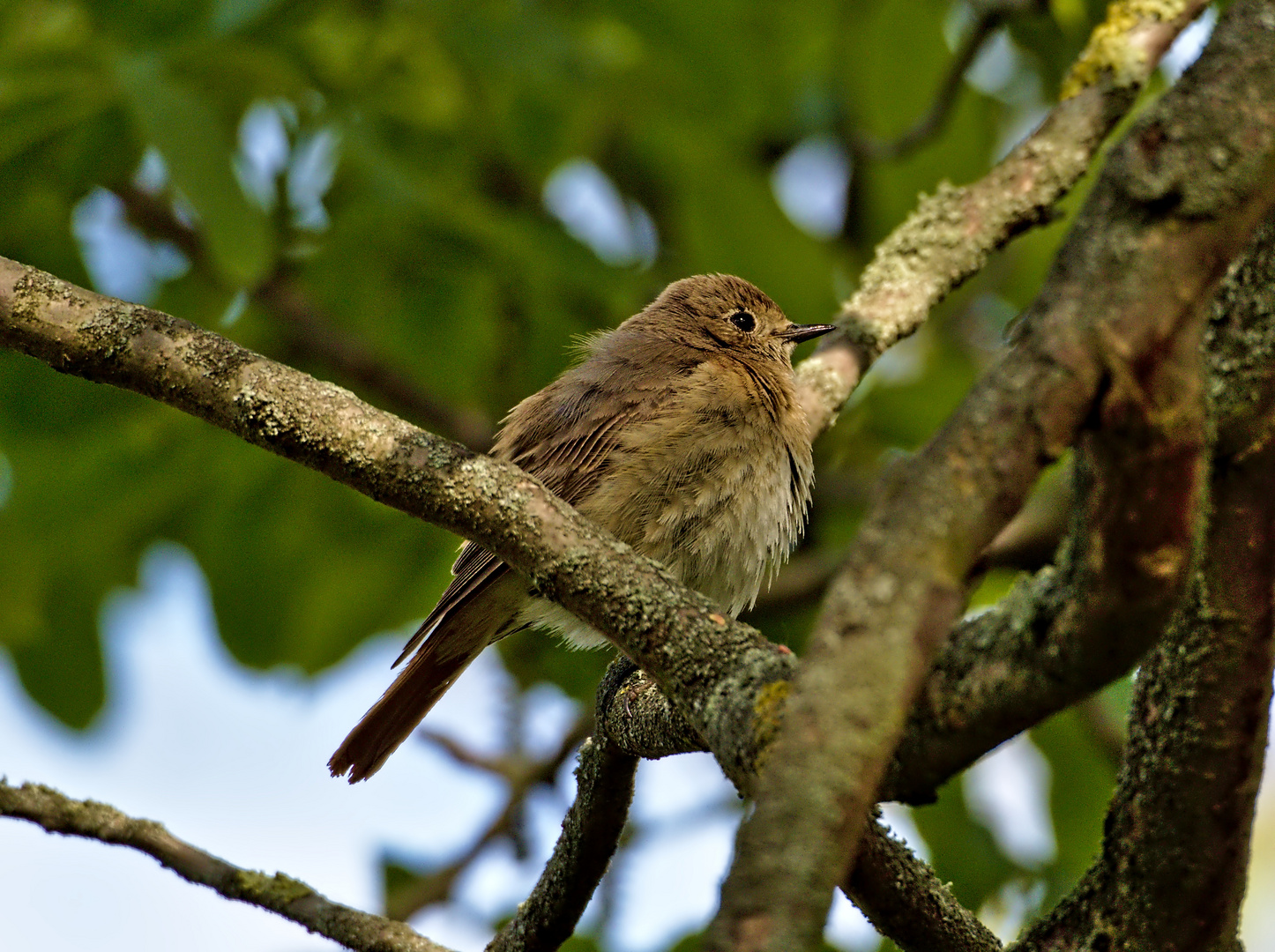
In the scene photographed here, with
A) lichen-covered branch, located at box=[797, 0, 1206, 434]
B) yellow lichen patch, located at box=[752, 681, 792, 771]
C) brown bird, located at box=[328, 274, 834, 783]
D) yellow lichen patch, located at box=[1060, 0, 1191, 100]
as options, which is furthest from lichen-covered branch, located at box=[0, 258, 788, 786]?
yellow lichen patch, located at box=[1060, 0, 1191, 100]

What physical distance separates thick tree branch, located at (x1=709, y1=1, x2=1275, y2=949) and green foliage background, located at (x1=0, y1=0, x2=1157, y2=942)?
289 centimetres

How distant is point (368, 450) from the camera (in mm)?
2629

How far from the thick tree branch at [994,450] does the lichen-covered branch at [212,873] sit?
67.2 inches

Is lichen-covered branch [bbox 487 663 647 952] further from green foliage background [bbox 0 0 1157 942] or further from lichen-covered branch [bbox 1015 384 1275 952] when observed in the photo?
green foliage background [bbox 0 0 1157 942]

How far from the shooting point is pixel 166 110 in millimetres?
3908

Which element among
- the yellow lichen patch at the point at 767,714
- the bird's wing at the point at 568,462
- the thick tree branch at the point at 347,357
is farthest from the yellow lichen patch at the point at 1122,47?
the yellow lichen patch at the point at 767,714

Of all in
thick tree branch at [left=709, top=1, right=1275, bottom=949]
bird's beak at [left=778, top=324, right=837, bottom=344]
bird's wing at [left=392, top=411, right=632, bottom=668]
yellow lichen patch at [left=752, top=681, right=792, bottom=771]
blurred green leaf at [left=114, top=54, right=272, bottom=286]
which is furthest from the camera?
bird's beak at [left=778, top=324, right=837, bottom=344]

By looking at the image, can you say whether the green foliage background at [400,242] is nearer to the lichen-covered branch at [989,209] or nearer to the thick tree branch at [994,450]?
the lichen-covered branch at [989,209]

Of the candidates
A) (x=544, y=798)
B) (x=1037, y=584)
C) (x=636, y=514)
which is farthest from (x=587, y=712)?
(x=1037, y=584)

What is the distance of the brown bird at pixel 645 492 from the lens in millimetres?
4820

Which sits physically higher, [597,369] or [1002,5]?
[1002,5]

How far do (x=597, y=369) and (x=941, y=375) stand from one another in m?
1.54

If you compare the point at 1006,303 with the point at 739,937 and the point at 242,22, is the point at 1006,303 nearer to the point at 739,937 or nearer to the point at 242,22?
the point at 242,22

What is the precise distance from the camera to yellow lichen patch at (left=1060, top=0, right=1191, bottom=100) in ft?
14.0
